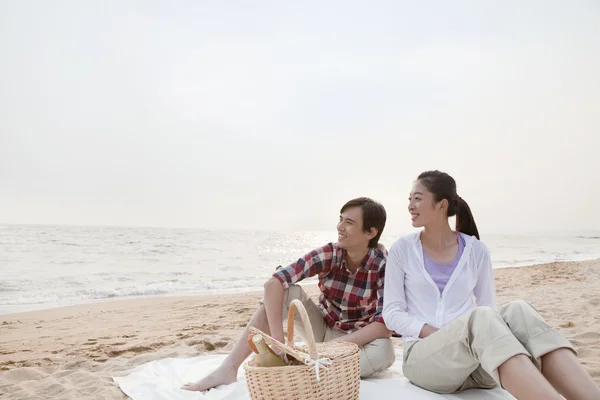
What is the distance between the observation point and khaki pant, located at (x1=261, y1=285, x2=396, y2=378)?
3.22 m

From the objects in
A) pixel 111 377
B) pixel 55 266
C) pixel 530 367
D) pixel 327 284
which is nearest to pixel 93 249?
pixel 55 266

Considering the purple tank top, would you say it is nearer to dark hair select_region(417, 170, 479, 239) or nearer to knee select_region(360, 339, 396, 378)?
dark hair select_region(417, 170, 479, 239)

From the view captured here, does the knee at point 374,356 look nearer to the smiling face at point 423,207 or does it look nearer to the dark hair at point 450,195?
the smiling face at point 423,207

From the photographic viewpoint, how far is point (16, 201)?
34.1 meters

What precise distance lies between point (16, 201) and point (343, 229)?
37.4m

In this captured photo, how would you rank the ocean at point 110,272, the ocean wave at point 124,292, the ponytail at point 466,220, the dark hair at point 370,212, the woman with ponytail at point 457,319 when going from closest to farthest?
1. the woman with ponytail at point 457,319
2. the ponytail at point 466,220
3. the dark hair at point 370,212
4. the ocean wave at point 124,292
5. the ocean at point 110,272

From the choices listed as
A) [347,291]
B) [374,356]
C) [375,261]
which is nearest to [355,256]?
[375,261]

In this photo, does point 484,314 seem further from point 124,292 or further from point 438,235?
point 124,292

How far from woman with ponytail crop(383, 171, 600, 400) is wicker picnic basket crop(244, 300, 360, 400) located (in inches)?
21.4

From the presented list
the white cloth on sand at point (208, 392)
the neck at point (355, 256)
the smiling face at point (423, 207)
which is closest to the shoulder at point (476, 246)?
the smiling face at point (423, 207)

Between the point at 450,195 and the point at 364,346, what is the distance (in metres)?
1.21

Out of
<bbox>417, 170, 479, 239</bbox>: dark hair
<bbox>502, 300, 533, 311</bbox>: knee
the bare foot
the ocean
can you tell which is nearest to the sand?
the bare foot

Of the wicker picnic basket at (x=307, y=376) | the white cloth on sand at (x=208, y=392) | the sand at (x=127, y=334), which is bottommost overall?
the sand at (x=127, y=334)

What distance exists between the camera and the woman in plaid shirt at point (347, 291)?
10.6 feet
